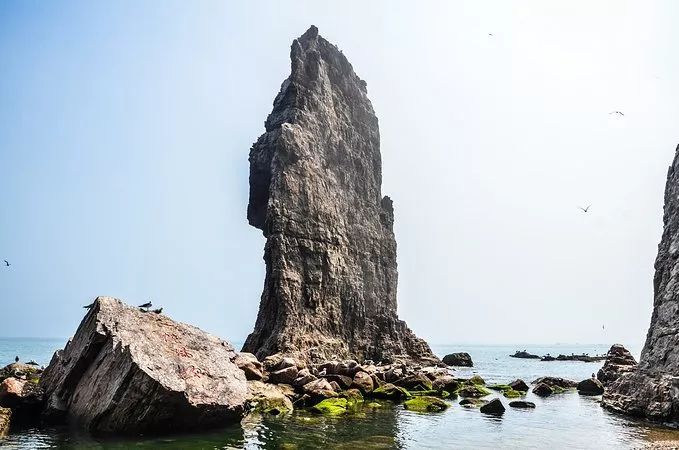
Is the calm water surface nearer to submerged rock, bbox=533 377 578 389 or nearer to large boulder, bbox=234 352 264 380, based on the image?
large boulder, bbox=234 352 264 380

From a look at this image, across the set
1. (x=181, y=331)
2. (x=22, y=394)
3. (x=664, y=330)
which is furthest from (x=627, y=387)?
(x=22, y=394)

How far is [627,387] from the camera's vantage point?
93.9ft

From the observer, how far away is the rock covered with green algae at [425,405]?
2864cm

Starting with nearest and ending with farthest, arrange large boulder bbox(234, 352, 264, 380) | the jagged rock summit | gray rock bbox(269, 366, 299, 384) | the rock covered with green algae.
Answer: large boulder bbox(234, 352, 264, 380) < the rock covered with green algae < gray rock bbox(269, 366, 299, 384) < the jagged rock summit

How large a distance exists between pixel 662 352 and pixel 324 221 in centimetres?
3471

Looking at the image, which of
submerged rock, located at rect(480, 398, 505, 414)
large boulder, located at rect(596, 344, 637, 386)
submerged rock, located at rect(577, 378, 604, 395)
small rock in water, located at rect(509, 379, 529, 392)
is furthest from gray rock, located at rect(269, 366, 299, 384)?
large boulder, located at rect(596, 344, 637, 386)

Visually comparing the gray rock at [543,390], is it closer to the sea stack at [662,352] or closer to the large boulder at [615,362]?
the large boulder at [615,362]

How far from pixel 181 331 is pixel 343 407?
31.7ft

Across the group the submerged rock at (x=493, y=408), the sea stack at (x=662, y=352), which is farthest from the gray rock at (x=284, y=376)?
the sea stack at (x=662, y=352)

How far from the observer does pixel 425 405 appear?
2931 centimetres

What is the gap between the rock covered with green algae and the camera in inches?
1128

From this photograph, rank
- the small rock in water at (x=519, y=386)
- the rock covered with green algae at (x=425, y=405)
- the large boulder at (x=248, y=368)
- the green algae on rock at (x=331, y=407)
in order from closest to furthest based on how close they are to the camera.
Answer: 1. the green algae on rock at (x=331, y=407)
2. the large boulder at (x=248, y=368)
3. the rock covered with green algae at (x=425, y=405)
4. the small rock in water at (x=519, y=386)

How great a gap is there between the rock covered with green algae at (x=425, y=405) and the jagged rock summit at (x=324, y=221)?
1635 cm

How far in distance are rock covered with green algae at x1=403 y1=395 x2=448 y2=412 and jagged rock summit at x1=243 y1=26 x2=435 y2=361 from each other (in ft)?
53.7
